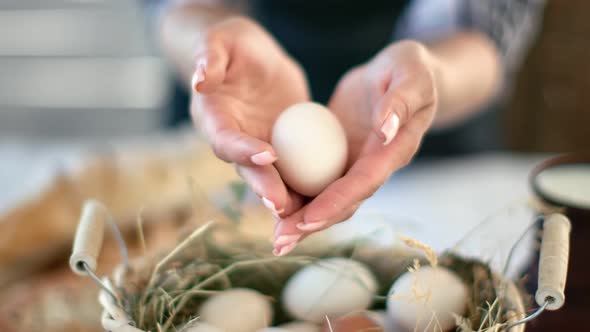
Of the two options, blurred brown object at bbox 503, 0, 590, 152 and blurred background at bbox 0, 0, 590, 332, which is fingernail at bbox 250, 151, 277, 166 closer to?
blurred background at bbox 0, 0, 590, 332

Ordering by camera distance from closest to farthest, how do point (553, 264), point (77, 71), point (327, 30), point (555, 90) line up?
point (553, 264)
point (327, 30)
point (555, 90)
point (77, 71)

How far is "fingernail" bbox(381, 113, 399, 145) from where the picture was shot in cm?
40

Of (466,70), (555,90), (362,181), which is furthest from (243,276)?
(555,90)

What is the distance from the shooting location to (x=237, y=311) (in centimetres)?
40

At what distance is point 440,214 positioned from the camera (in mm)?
818

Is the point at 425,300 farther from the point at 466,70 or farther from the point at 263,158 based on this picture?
the point at 466,70

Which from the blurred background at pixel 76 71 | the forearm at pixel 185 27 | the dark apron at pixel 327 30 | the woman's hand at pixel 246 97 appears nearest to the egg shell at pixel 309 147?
the woman's hand at pixel 246 97

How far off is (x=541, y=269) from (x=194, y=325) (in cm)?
21

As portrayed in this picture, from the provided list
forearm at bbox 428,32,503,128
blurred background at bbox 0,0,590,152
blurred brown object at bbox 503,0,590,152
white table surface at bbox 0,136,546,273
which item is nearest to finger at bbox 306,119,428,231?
white table surface at bbox 0,136,546,273

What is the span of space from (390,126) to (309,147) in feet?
0.33

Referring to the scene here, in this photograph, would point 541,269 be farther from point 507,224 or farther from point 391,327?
point 507,224

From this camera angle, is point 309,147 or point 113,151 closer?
point 309,147

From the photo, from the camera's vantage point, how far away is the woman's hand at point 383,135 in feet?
1.27

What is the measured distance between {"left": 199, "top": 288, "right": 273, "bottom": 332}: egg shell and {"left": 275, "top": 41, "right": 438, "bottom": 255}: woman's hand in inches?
2.1
